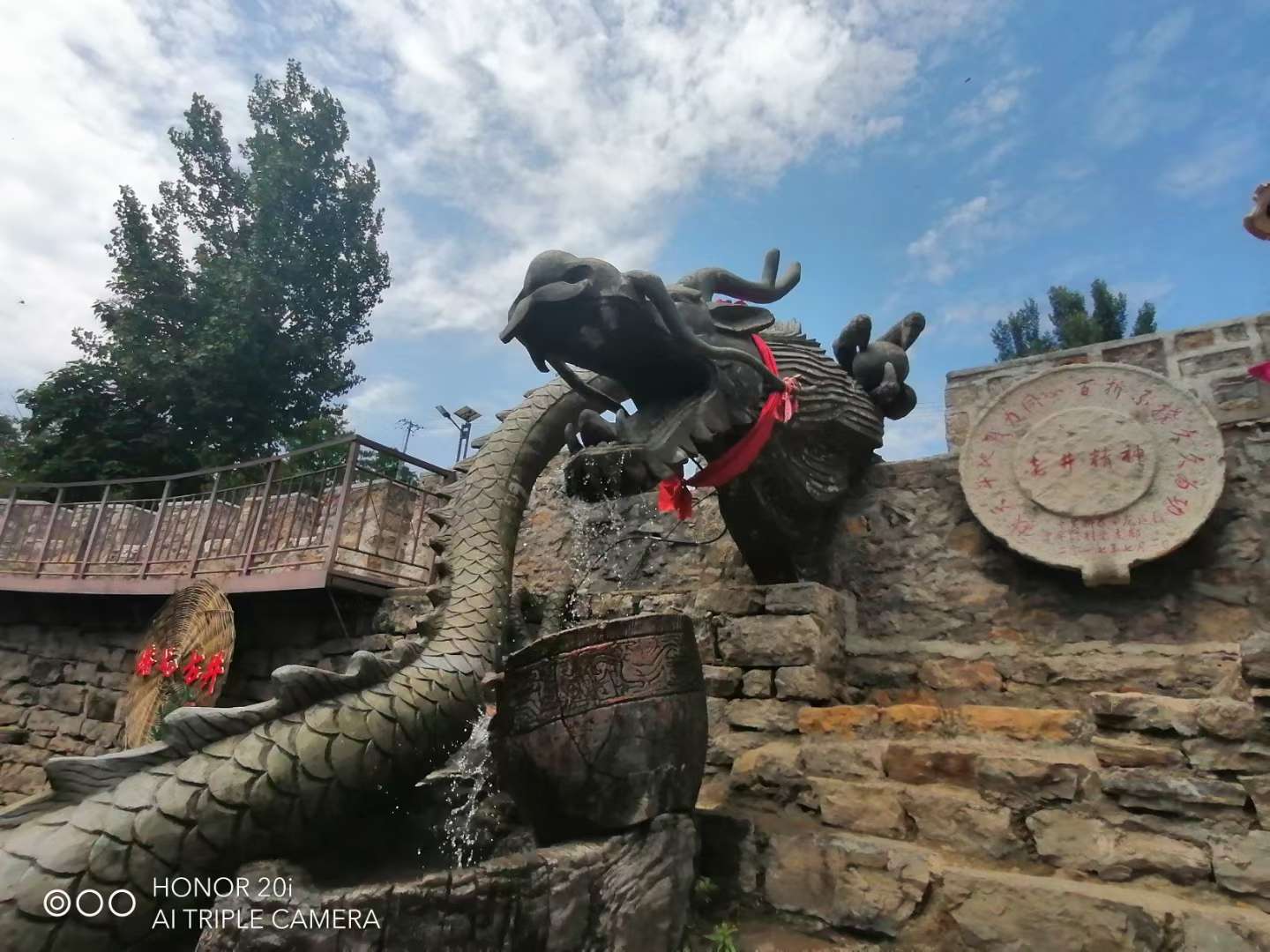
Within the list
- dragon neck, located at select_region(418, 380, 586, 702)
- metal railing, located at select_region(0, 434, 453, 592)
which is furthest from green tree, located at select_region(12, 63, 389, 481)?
dragon neck, located at select_region(418, 380, 586, 702)

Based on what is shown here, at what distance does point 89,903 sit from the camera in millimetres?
1387

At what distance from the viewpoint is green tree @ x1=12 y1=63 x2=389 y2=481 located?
10594 mm

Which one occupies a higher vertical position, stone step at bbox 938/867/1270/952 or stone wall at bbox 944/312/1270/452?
stone wall at bbox 944/312/1270/452

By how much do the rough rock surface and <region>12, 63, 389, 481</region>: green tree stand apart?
11.1m

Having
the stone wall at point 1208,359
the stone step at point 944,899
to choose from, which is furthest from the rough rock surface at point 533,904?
the stone wall at point 1208,359

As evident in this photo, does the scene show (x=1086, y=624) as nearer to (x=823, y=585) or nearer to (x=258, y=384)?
(x=823, y=585)

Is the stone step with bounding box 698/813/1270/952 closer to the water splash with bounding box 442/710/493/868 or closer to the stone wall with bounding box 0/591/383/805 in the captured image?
the water splash with bounding box 442/710/493/868

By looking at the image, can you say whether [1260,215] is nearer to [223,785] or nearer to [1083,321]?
[223,785]

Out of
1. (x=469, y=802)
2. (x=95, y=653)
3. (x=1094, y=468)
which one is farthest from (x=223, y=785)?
(x=95, y=653)

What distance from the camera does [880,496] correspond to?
320 cm

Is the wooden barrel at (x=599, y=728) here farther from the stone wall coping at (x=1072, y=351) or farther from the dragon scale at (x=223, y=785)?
the stone wall coping at (x=1072, y=351)

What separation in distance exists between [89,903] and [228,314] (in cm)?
1147

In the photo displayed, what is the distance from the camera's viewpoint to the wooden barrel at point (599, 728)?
163cm

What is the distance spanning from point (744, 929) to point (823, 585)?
4.54ft
